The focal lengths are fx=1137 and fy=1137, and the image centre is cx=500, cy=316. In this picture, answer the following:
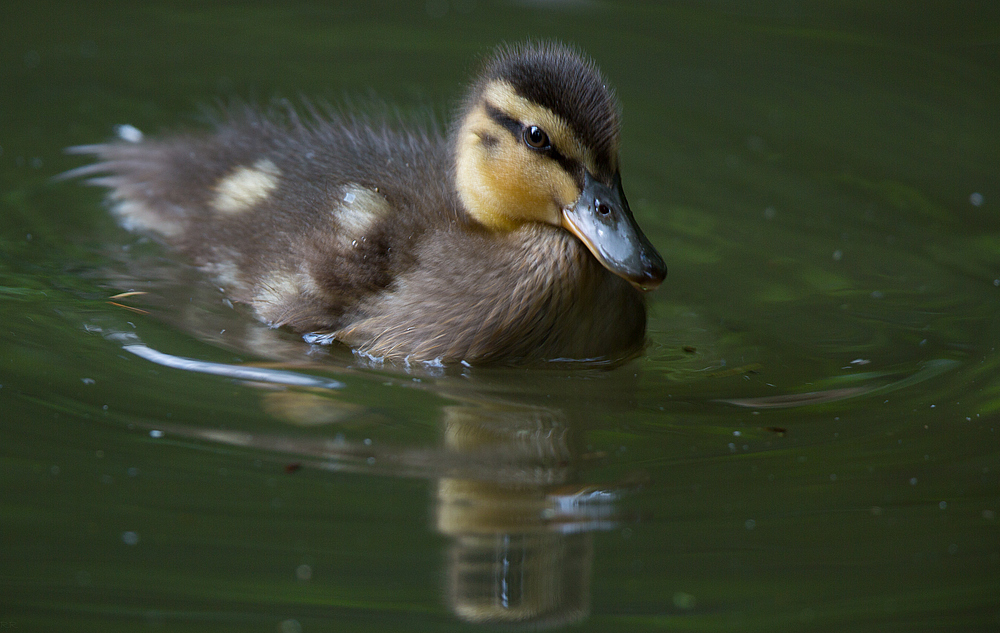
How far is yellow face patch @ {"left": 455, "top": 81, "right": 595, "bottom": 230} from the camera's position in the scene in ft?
8.27

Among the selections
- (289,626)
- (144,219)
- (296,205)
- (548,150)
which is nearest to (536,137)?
(548,150)

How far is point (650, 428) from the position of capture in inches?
91.5

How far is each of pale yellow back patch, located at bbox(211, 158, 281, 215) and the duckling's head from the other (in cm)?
57

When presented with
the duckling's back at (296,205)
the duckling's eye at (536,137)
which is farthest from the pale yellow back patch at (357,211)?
the duckling's eye at (536,137)

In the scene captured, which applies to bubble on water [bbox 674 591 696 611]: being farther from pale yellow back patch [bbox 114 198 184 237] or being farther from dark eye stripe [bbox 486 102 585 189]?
pale yellow back patch [bbox 114 198 184 237]

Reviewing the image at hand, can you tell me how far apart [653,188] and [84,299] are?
6.29ft

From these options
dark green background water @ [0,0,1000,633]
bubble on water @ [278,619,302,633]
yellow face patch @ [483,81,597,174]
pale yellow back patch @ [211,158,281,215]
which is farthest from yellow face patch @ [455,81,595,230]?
bubble on water @ [278,619,302,633]

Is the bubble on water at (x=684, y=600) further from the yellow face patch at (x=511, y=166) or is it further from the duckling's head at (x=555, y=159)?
the yellow face patch at (x=511, y=166)

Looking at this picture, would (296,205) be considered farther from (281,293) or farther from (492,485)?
(492,485)

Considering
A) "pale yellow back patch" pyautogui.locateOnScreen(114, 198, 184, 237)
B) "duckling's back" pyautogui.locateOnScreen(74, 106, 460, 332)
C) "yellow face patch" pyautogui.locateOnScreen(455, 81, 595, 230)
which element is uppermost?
"yellow face patch" pyautogui.locateOnScreen(455, 81, 595, 230)

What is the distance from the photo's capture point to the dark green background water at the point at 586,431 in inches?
70.1

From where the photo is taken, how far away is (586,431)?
7.64ft

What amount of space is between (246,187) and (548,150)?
883 millimetres

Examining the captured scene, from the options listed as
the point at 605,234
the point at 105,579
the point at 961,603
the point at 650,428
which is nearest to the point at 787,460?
the point at 650,428
